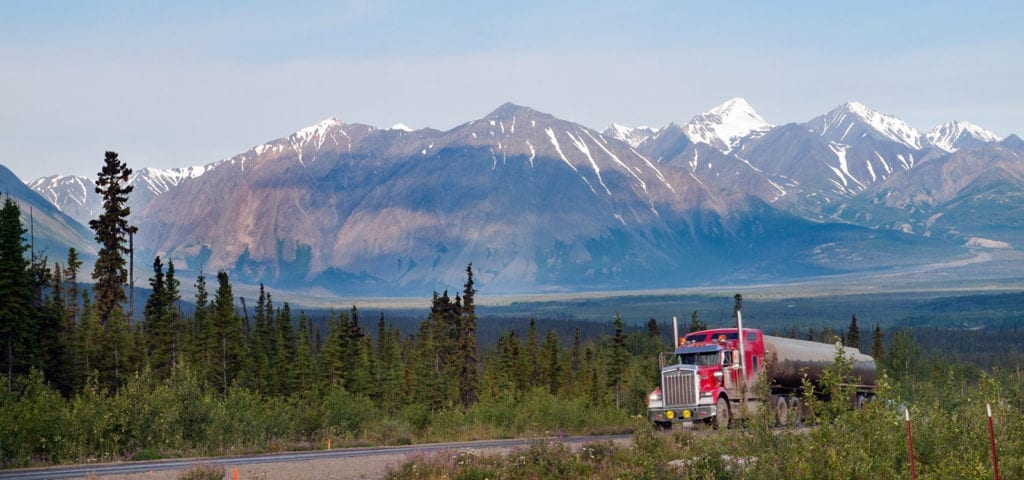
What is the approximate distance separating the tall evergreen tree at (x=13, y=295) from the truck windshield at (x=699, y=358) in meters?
38.9

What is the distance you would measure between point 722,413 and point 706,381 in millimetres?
1319

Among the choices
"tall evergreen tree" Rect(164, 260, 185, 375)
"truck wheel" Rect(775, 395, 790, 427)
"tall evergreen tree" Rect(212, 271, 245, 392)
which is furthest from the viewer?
"tall evergreen tree" Rect(212, 271, 245, 392)

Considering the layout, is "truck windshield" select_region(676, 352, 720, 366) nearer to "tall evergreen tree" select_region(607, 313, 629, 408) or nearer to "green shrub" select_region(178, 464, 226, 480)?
"green shrub" select_region(178, 464, 226, 480)

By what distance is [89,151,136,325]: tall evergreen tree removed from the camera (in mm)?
77312

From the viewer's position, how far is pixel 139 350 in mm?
76750

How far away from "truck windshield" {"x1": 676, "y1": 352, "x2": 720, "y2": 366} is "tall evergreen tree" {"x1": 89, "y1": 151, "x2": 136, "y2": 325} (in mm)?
45925

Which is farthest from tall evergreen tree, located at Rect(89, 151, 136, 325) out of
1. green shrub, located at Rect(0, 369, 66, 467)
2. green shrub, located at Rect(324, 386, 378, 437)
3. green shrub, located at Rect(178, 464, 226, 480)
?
green shrub, located at Rect(178, 464, 226, 480)

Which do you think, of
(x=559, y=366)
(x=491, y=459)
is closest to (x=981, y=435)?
(x=491, y=459)

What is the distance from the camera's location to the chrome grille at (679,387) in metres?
42.7

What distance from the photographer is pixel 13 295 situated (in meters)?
65.8

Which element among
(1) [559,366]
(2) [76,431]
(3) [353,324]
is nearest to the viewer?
(2) [76,431]

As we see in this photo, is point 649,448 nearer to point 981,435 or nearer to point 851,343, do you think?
point 981,435

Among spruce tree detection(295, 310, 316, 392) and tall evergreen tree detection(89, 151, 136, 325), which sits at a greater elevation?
tall evergreen tree detection(89, 151, 136, 325)

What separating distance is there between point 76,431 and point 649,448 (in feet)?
60.2
